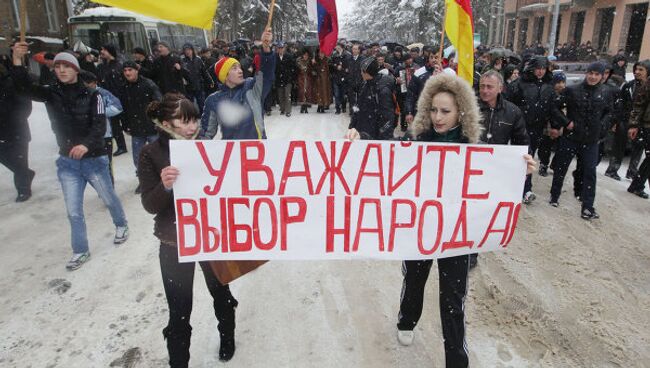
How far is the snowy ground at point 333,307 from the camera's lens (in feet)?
9.91

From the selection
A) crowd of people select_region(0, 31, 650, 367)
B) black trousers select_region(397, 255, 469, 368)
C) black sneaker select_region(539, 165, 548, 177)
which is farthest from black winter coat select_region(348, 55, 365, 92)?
black trousers select_region(397, 255, 469, 368)

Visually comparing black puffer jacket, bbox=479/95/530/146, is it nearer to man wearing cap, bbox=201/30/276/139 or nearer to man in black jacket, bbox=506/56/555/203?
man in black jacket, bbox=506/56/555/203

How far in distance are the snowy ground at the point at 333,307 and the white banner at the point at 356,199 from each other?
818 mm

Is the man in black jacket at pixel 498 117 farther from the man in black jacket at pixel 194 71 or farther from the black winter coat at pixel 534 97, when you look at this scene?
the man in black jacket at pixel 194 71

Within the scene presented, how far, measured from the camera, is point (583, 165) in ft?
18.4

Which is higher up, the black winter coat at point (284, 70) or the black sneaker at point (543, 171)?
the black winter coat at point (284, 70)

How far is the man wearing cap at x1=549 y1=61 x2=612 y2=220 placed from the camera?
5.41m

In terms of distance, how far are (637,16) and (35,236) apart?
3321cm

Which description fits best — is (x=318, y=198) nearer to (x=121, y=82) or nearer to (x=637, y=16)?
(x=121, y=82)

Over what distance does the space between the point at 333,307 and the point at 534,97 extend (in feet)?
15.1

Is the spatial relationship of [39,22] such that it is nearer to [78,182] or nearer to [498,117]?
[78,182]

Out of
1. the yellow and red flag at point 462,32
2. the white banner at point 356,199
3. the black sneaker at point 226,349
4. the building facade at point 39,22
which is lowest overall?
the black sneaker at point 226,349

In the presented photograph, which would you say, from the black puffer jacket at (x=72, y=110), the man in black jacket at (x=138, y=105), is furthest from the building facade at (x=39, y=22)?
the black puffer jacket at (x=72, y=110)

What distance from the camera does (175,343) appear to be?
2.55m
